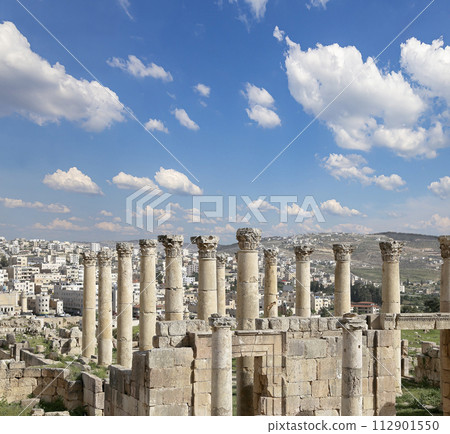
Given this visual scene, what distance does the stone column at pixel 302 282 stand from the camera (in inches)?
1086

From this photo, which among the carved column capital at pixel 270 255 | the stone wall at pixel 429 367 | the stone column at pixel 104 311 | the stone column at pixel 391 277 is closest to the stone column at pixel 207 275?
the carved column capital at pixel 270 255

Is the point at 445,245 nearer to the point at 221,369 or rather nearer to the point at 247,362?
the point at 247,362

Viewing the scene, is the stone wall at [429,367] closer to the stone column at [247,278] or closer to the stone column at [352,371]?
the stone column at [247,278]

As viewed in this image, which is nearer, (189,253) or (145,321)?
(145,321)

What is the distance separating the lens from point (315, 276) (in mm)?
108250

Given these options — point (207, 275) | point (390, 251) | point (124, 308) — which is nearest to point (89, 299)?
point (124, 308)

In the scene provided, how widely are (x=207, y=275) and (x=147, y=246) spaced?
4827 mm

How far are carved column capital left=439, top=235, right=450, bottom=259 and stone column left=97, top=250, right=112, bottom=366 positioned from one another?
55.7ft

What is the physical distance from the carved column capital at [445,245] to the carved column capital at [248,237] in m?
7.94

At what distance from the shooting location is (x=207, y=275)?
2138cm

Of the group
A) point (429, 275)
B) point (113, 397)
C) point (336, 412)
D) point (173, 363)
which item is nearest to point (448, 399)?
point (336, 412)

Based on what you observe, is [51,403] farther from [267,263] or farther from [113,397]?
[267,263]

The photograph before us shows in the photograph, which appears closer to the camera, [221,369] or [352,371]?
[352,371]

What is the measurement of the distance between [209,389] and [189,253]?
88971 mm
